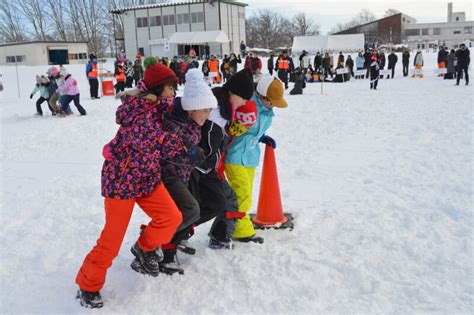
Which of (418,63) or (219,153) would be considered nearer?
(219,153)

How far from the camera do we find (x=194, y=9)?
55594mm

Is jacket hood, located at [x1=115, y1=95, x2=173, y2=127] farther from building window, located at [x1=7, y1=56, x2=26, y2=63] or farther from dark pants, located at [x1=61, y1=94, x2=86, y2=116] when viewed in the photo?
building window, located at [x1=7, y1=56, x2=26, y2=63]

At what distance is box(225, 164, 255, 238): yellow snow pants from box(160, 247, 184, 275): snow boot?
0.64m

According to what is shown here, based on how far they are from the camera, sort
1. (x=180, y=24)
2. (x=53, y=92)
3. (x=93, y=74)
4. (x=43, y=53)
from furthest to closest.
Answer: (x=180, y=24)
(x=43, y=53)
(x=93, y=74)
(x=53, y=92)

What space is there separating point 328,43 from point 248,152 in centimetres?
3665

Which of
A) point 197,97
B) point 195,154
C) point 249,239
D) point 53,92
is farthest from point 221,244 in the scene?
point 53,92

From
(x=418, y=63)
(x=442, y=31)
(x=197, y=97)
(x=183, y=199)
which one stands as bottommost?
(x=183, y=199)

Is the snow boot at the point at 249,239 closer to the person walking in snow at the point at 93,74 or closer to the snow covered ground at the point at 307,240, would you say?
Answer: the snow covered ground at the point at 307,240

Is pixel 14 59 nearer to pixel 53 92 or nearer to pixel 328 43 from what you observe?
pixel 328 43

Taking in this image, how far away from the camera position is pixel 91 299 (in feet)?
9.35

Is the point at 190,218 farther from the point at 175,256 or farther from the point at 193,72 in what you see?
the point at 193,72

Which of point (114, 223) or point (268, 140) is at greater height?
point (268, 140)

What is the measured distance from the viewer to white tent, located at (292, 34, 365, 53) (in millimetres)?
37969

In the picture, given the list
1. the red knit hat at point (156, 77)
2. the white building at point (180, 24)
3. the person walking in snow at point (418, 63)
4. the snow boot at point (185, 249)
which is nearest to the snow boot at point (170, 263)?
the snow boot at point (185, 249)
